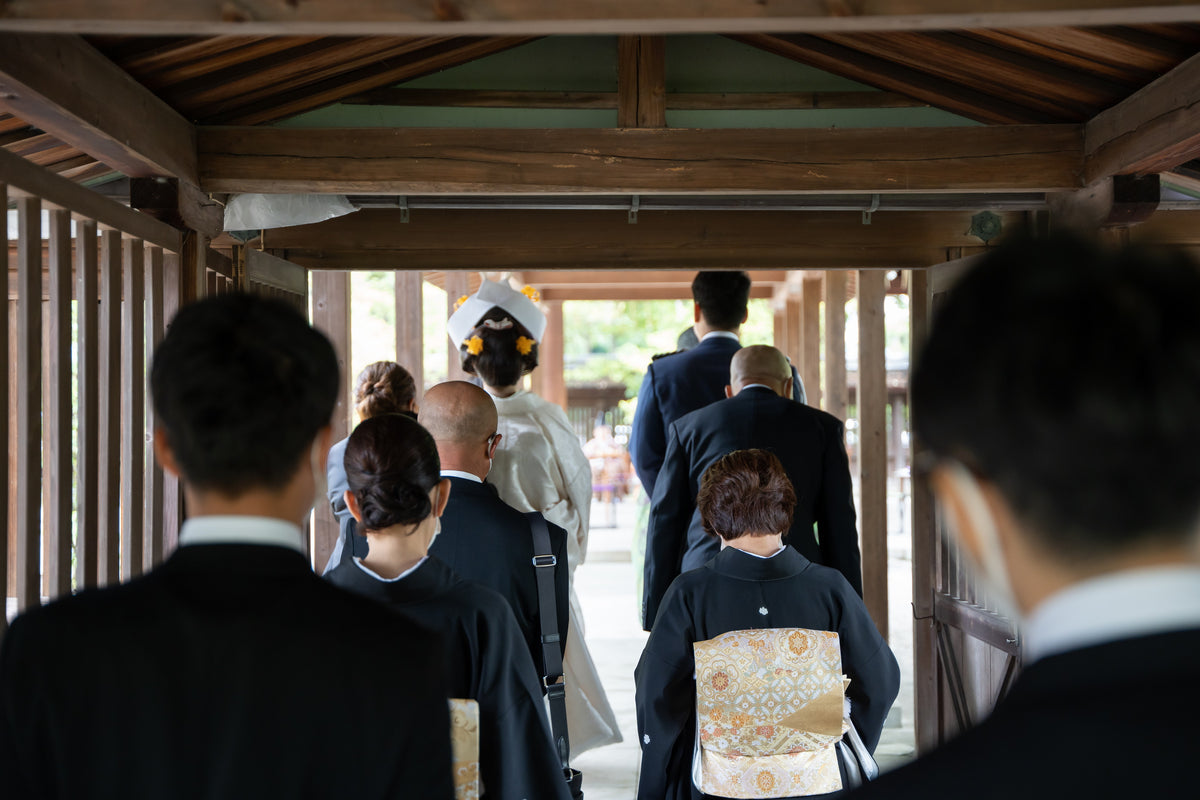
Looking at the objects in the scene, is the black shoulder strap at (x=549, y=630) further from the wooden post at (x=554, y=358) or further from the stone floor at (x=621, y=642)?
the wooden post at (x=554, y=358)

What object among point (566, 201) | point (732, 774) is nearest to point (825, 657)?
point (732, 774)

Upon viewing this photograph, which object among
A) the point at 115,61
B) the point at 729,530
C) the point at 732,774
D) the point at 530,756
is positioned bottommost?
the point at 732,774

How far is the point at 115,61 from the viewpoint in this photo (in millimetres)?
2393

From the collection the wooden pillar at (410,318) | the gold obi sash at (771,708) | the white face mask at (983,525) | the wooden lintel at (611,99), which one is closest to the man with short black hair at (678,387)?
the wooden lintel at (611,99)

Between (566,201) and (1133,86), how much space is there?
1.61 m

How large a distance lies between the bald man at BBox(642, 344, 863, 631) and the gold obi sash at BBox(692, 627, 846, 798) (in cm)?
98

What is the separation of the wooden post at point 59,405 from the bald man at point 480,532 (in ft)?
2.51

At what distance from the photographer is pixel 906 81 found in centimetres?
302

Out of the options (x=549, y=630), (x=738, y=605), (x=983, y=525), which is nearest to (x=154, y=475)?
(x=549, y=630)

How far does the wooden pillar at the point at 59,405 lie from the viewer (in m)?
2.12

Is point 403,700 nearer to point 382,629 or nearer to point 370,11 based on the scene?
point 382,629

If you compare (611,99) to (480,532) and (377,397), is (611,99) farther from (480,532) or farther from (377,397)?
(480,532)

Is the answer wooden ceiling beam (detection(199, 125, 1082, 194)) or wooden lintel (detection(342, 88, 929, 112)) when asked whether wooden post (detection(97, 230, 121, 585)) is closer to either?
wooden ceiling beam (detection(199, 125, 1082, 194))

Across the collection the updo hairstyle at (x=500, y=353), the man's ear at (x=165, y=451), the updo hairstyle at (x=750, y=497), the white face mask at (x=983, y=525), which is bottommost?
the updo hairstyle at (x=750, y=497)
